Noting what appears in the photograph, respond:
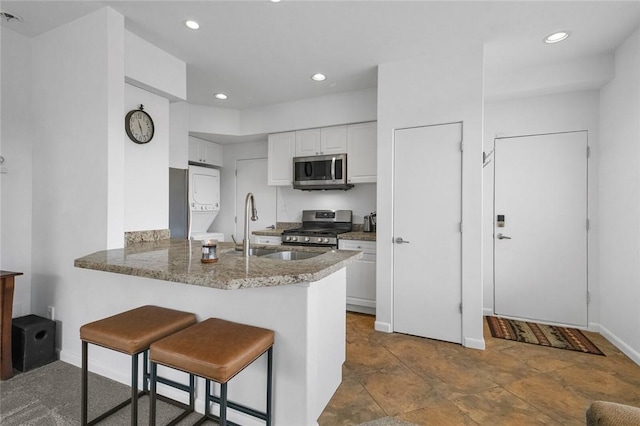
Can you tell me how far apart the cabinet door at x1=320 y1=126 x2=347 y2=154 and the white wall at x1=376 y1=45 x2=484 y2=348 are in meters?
0.87

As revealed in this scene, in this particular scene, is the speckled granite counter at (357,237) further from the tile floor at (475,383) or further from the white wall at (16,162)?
the white wall at (16,162)

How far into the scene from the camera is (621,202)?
2.59m

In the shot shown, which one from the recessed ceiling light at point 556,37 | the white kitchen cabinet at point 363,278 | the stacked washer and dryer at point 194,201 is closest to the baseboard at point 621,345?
the white kitchen cabinet at point 363,278

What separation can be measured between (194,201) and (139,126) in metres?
1.91

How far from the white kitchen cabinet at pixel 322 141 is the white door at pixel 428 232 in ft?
3.38

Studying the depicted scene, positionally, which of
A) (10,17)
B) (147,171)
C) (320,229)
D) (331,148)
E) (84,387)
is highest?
(10,17)

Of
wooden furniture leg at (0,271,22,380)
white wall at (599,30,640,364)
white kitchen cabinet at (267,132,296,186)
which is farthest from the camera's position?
white kitchen cabinet at (267,132,296,186)

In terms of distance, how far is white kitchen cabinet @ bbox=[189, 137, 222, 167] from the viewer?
4453 millimetres

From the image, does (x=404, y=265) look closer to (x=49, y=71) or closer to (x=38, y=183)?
(x=38, y=183)

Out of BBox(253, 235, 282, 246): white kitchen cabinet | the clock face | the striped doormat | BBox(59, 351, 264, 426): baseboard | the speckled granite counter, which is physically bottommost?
the striped doormat

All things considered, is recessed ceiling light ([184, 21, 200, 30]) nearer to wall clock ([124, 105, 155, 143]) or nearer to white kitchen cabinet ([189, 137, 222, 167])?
wall clock ([124, 105, 155, 143])

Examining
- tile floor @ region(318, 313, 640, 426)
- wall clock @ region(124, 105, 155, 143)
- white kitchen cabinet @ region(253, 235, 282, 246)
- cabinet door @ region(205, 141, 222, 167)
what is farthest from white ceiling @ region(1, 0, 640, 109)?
tile floor @ region(318, 313, 640, 426)

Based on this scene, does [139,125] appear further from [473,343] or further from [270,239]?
[473,343]

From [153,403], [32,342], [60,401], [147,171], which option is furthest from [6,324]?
[153,403]
